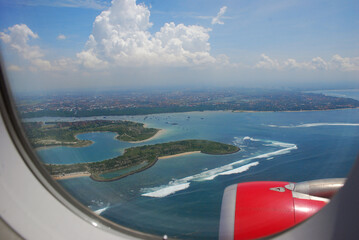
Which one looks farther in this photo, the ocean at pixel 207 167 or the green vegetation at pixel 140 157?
the green vegetation at pixel 140 157

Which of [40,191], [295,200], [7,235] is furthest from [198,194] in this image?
[7,235]

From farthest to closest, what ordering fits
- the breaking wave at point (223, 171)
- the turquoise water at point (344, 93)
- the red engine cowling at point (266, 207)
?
the breaking wave at point (223, 171) < the turquoise water at point (344, 93) < the red engine cowling at point (266, 207)

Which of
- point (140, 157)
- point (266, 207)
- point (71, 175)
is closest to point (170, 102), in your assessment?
point (140, 157)

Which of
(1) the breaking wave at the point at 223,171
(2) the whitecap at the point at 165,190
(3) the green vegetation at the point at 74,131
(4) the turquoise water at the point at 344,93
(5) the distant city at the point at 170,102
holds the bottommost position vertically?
(2) the whitecap at the point at 165,190

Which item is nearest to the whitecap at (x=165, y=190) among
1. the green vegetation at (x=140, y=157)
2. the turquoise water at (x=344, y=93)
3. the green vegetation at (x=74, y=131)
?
the green vegetation at (x=140, y=157)

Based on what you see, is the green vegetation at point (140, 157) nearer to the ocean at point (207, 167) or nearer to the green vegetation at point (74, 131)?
the ocean at point (207, 167)

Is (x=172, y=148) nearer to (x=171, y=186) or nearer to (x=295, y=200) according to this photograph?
(x=171, y=186)
